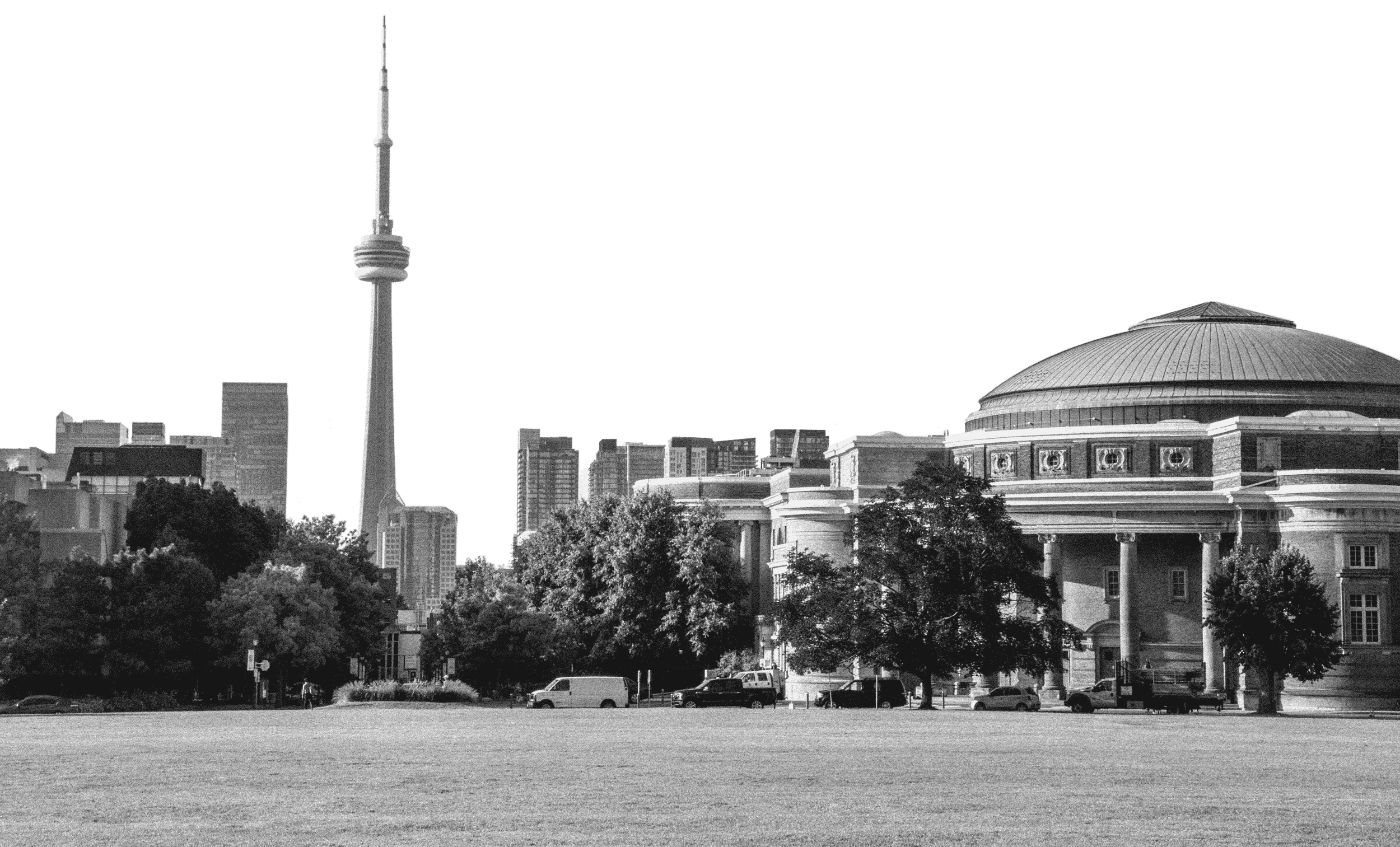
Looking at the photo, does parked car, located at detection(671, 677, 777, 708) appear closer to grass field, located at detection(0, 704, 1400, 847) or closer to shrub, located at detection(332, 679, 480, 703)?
shrub, located at detection(332, 679, 480, 703)

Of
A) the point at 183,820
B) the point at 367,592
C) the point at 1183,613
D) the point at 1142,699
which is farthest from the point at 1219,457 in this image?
the point at 183,820

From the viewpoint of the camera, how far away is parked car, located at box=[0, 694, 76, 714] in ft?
299

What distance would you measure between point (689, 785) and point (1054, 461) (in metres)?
84.9

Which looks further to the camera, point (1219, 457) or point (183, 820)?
point (1219, 457)

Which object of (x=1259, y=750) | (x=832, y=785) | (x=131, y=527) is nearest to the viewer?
(x=832, y=785)

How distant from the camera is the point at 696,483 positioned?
166000mm

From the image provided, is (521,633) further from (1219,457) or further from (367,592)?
(1219,457)

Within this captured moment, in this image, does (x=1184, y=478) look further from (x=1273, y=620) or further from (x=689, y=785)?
(x=689, y=785)

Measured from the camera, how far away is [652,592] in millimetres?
134000

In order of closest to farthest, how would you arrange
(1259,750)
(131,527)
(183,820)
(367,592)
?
(183,820), (1259,750), (131,527), (367,592)

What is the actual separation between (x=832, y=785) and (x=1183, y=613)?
270 ft

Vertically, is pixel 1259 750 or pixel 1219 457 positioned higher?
pixel 1219 457

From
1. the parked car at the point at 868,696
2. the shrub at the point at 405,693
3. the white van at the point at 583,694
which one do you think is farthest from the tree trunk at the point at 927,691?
the shrub at the point at 405,693

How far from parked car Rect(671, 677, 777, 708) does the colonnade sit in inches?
793
